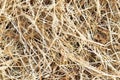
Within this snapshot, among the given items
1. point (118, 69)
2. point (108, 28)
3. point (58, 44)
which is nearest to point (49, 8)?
point (58, 44)

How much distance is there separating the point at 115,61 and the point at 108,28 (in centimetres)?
13

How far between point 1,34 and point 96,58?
0.39 metres

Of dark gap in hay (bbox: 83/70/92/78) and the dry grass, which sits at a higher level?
the dry grass

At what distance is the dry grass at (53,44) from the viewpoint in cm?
140

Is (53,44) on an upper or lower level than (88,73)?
upper

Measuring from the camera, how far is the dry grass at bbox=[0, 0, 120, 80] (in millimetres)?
1401

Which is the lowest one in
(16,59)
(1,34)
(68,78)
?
(68,78)

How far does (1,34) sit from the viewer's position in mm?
1401

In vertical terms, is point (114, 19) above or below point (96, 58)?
above

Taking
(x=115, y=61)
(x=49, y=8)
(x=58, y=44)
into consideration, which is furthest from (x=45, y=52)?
(x=115, y=61)

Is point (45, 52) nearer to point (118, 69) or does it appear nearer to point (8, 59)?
point (8, 59)

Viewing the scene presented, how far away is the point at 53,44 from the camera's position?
1.40 meters

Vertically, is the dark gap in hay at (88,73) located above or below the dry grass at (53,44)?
below

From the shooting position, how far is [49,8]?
55.1 inches
